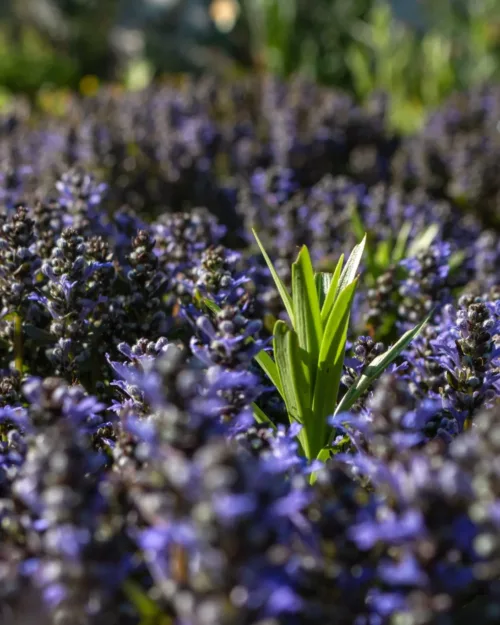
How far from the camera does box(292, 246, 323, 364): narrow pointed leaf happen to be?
1979mm

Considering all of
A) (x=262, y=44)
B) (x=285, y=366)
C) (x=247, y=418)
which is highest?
(x=247, y=418)

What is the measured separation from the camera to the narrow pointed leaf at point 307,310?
1.98 m

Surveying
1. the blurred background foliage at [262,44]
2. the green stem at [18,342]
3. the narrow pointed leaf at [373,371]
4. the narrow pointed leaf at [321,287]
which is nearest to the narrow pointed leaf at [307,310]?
the narrow pointed leaf at [373,371]

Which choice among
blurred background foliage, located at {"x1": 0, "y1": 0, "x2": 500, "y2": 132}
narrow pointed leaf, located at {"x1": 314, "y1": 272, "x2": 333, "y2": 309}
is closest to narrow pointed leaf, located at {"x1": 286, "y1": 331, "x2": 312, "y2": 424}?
narrow pointed leaf, located at {"x1": 314, "y1": 272, "x2": 333, "y2": 309}

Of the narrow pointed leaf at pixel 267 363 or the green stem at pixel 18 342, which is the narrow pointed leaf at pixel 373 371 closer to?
the narrow pointed leaf at pixel 267 363

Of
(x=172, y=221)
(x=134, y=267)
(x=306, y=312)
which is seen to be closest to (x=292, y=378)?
(x=306, y=312)

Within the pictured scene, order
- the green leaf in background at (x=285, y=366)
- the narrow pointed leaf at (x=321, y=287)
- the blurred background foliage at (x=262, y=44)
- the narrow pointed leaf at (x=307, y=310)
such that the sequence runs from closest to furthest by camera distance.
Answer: the green leaf in background at (x=285, y=366) → the narrow pointed leaf at (x=307, y=310) → the narrow pointed leaf at (x=321, y=287) → the blurred background foliage at (x=262, y=44)

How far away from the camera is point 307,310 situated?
200cm

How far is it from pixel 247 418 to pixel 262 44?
9.16 meters

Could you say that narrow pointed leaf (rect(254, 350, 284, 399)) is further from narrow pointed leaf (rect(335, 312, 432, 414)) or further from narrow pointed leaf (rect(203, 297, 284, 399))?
narrow pointed leaf (rect(335, 312, 432, 414))

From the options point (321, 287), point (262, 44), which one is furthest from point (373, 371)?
point (262, 44)

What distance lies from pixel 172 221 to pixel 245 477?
1699 mm

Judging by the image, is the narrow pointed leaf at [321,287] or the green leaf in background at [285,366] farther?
the narrow pointed leaf at [321,287]

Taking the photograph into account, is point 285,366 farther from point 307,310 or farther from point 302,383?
point 307,310
